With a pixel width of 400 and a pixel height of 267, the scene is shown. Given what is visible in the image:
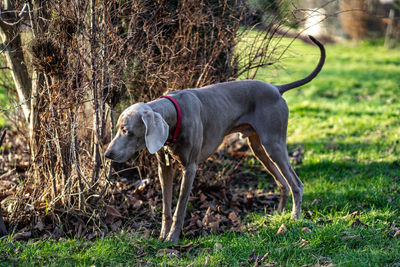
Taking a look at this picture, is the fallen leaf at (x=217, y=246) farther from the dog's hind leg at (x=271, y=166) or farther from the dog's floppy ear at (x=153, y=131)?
the dog's hind leg at (x=271, y=166)

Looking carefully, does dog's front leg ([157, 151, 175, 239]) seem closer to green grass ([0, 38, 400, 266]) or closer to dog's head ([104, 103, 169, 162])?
green grass ([0, 38, 400, 266])

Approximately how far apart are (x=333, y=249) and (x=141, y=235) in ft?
5.22

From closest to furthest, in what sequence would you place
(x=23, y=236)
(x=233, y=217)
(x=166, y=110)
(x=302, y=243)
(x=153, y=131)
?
(x=153, y=131) < (x=302, y=243) < (x=166, y=110) < (x=23, y=236) < (x=233, y=217)

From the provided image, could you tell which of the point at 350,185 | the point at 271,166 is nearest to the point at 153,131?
the point at 271,166

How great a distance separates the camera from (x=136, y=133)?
348 centimetres

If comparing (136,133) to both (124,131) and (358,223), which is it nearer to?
(124,131)

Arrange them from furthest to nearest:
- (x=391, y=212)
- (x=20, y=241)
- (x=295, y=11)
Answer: (x=295, y=11)
(x=391, y=212)
(x=20, y=241)

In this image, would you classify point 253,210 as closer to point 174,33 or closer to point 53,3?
point 174,33

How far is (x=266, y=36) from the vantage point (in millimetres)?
4785

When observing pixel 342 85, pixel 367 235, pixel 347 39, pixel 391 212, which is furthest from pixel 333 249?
pixel 347 39

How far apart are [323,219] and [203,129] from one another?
1396 millimetres

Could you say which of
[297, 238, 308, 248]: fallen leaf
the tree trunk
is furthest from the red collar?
the tree trunk

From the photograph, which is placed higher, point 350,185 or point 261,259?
point 261,259

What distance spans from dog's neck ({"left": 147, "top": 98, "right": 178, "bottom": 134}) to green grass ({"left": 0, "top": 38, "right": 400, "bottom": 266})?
39.9 inches
